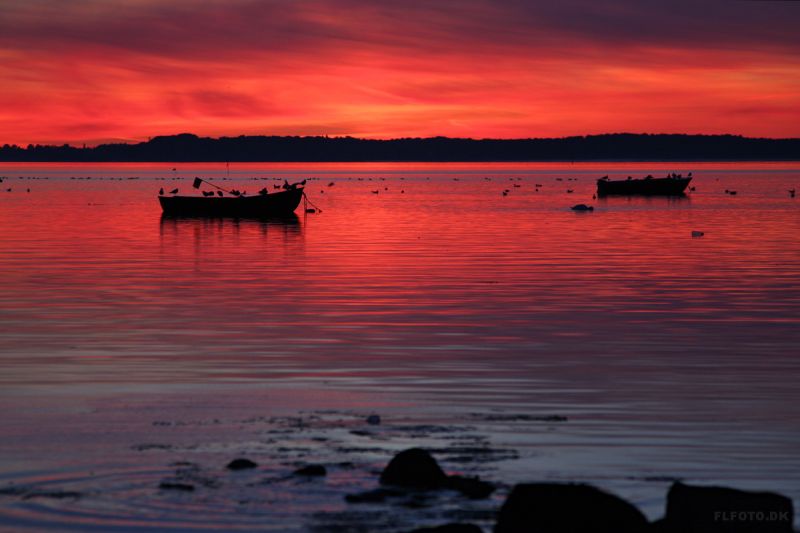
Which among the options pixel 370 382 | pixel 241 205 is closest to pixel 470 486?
pixel 370 382

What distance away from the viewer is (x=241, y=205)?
239ft

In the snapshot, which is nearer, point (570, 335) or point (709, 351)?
point (709, 351)

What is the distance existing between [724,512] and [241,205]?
6469cm

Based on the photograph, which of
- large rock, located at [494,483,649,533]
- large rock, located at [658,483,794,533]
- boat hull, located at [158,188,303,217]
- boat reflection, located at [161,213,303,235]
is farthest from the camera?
boat hull, located at [158,188,303,217]

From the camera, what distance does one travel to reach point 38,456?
12.9 meters

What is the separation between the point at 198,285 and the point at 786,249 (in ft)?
79.5

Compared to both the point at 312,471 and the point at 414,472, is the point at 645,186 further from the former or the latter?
the point at 414,472

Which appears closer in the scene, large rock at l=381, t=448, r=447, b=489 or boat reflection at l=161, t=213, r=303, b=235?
large rock at l=381, t=448, r=447, b=489

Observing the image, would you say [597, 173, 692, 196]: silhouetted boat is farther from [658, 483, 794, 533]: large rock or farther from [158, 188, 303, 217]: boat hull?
[658, 483, 794, 533]: large rock

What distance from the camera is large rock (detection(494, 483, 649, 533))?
9.23 m

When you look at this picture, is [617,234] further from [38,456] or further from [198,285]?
[38,456]

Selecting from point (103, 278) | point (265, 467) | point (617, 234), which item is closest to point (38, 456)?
point (265, 467)

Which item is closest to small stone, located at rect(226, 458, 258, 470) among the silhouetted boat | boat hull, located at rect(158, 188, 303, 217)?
boat hull, located at rect(158, 188, 303, 217)

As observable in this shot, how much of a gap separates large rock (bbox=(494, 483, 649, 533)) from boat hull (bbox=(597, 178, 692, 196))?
11300 centimetres
